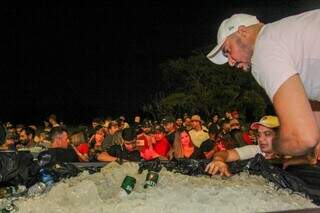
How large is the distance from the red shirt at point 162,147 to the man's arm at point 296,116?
19.3ft

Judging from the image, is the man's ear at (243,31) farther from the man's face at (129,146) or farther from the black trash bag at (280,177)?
the man's face at (129,146)

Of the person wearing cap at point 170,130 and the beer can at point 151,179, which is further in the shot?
the person wearing cap at point 170,130

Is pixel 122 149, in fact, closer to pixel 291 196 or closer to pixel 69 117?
pixel 291 196

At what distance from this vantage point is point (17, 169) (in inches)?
157

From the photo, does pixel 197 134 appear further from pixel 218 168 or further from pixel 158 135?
pixel 218 168

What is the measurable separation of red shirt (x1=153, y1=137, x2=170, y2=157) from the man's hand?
13.2 feet

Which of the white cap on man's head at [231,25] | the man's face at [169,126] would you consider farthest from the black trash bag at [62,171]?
the man's face at [169,126]

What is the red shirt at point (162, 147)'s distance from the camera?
8375 mm

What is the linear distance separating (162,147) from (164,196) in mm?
4699

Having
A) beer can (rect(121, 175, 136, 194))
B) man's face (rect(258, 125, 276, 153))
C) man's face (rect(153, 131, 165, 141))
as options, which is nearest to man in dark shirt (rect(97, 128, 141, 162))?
man's face (rect(153, 131, 165, 141))

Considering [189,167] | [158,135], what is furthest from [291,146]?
[158,135]

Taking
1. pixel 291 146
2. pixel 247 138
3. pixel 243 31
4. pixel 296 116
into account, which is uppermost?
pixel 243 31

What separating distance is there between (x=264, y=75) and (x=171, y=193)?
1.56m

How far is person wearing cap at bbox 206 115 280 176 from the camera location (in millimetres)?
4238
